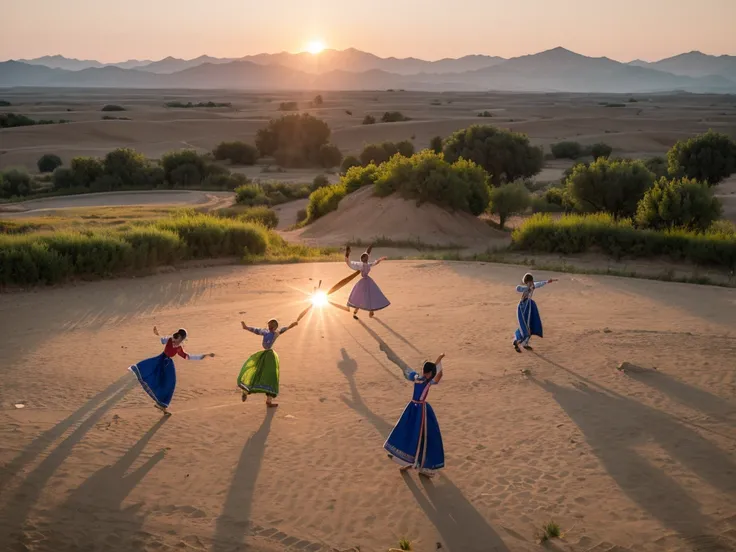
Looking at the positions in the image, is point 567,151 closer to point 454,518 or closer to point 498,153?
point 498,153

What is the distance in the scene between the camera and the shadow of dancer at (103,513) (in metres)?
6.75

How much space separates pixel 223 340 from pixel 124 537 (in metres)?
6.93

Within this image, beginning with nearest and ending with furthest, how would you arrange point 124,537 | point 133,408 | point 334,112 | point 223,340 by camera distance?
point 124,537 → point 133,408 → point 223,340 → point 334,112

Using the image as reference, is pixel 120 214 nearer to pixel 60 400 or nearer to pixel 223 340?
pixel 223 340

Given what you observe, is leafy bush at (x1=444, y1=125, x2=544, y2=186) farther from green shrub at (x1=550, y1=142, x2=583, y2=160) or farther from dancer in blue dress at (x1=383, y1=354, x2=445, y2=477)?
dancer in blue dress at (x1=383, y1=354, x2=445, y2=477)

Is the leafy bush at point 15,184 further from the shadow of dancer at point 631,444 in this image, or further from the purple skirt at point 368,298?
the shadow of dancer at point 631,444

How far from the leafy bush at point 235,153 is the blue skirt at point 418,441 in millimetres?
58822

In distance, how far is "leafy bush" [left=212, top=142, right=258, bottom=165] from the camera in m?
64.6

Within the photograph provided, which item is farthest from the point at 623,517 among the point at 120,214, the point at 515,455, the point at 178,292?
the point at 120,214

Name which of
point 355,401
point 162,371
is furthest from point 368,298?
point 162,371

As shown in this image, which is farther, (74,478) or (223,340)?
(223,340)

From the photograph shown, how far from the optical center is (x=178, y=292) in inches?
708

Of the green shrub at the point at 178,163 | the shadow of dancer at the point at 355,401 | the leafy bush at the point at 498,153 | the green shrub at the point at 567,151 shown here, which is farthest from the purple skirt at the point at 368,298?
the green shrub at the point at 567,151

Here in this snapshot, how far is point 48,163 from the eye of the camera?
184ft
